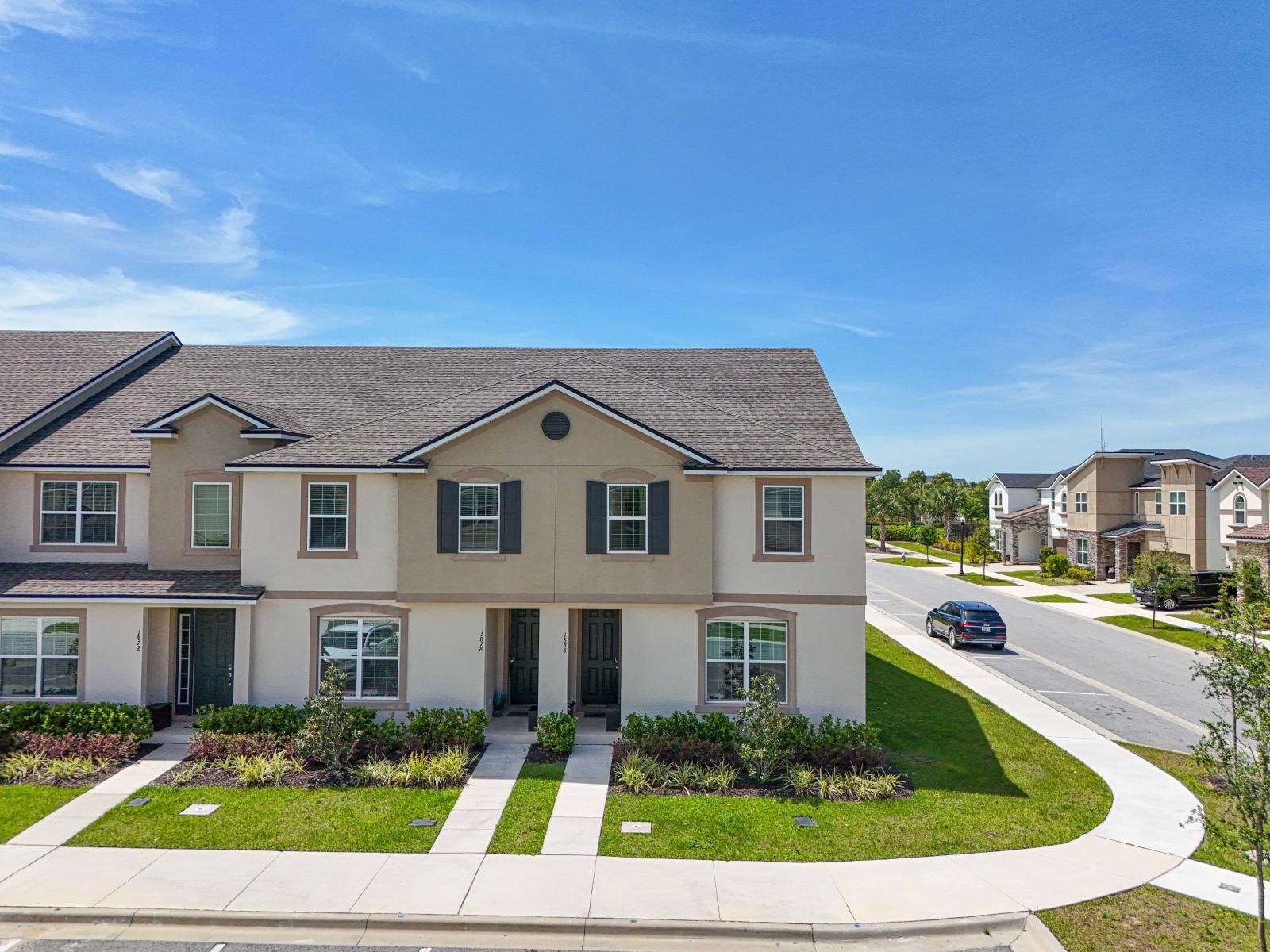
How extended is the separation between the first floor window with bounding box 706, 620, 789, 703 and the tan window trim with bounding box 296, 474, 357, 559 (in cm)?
824

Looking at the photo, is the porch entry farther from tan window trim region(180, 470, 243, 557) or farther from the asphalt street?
the asphalt street

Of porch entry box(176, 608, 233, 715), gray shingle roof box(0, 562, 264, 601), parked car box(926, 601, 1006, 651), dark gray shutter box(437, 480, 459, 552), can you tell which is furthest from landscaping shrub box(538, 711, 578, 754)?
parked car box(926, 601, 1006, 651)

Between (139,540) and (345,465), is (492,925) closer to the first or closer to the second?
(345,465)

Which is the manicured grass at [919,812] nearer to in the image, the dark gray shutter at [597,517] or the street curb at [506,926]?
the street curb at [506,926]

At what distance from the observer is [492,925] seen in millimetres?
9172

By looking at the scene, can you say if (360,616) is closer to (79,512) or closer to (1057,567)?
(79,512)

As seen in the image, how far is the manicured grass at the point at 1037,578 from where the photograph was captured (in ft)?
157

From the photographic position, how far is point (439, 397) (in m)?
19.8

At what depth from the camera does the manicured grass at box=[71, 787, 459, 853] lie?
11078 millimetres

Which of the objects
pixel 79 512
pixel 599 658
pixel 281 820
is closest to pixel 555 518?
pixel 599 658

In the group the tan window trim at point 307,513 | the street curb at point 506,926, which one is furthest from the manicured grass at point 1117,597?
the tan window trim at point 307,513

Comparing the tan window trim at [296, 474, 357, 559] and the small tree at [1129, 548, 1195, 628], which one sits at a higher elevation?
the tan window trim at [296, 474, 357, 559]

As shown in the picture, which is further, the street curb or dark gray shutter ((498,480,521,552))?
dark gray shutter ((498,480,521,552))

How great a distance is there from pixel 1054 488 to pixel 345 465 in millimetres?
55253
